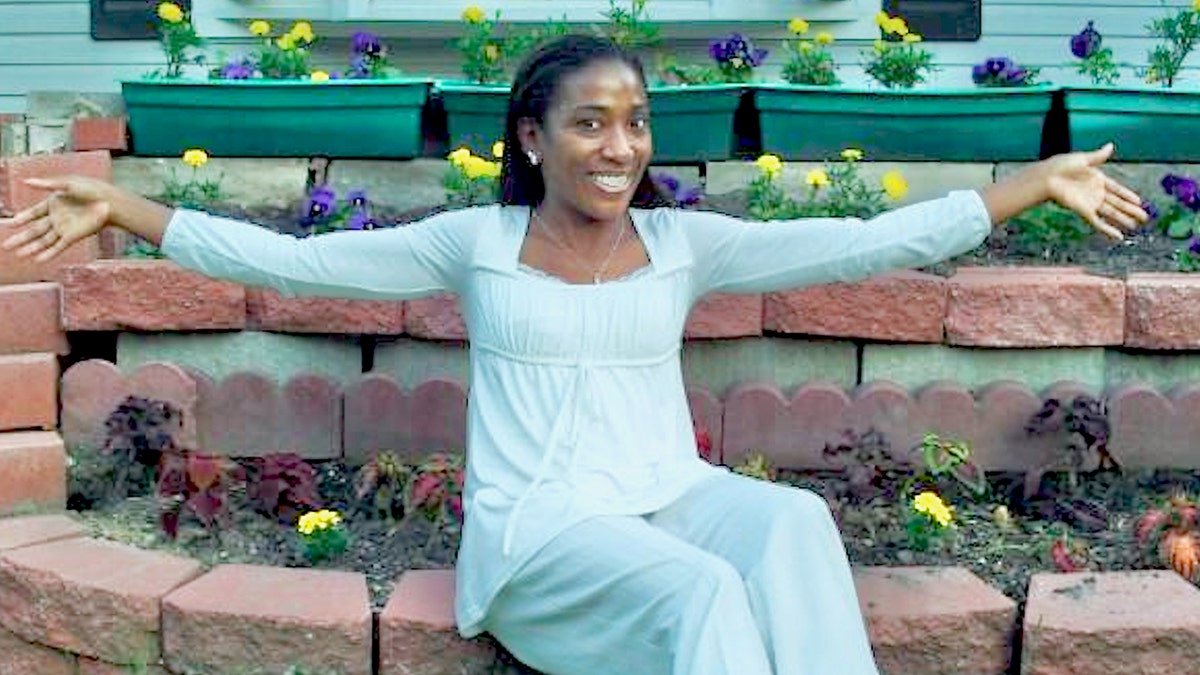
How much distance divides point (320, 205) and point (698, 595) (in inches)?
77.3

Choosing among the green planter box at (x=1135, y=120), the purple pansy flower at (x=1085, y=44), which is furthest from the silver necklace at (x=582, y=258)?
the purple pansy flower at (x=1085, y=44)

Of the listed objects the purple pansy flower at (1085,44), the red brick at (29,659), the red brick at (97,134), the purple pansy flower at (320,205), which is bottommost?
the red brick at (29,659)

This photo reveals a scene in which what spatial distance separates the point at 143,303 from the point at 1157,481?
2427mm

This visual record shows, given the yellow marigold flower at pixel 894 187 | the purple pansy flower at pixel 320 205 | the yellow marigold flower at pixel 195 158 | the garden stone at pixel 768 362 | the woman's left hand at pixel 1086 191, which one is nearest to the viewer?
the woman's left hand at pixel 1086 191

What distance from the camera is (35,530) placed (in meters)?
3.45

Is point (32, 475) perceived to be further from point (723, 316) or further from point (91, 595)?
point (723, 316)

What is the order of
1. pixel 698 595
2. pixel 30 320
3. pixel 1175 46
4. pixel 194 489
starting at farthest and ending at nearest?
1. pixel 1175 46
2. pixel 30 320
3. pixel 194 489
4. pixel 698 595

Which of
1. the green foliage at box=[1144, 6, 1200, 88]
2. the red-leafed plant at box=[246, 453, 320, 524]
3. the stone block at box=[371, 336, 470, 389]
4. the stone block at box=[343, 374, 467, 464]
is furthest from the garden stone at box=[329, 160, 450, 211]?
the green foliage at box=[1144, 6, 1200, 88]

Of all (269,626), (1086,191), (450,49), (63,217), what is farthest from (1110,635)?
(450,49)

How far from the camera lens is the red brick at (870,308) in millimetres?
3816

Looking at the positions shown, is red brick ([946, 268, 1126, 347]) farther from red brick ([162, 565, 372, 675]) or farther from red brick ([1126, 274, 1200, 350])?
red brick ([162, 565, 372, 675])

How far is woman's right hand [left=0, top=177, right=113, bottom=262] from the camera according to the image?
3.01m

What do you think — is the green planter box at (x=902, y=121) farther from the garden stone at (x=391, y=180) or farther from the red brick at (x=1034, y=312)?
the garden stone at (x=391, y=180)

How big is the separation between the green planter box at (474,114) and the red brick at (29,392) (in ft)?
4.20
